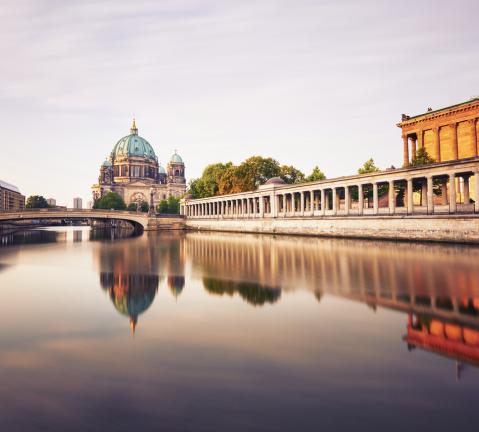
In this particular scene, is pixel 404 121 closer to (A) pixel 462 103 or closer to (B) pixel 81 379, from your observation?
(A) pixel 462 103

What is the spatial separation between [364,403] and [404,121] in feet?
211

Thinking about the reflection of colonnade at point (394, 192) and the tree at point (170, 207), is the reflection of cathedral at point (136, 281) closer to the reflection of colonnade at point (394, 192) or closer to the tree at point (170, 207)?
the reflection of colonnade at point (394, 192)

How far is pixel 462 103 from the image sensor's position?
177 ft

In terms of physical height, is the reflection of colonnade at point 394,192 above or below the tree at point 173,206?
below

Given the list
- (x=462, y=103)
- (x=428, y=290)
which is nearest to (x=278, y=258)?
(x=428, y=290)

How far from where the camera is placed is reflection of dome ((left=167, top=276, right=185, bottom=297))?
51.7 feet

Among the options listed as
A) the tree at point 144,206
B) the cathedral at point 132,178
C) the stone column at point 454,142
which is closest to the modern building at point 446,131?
the stone column at point 454,142

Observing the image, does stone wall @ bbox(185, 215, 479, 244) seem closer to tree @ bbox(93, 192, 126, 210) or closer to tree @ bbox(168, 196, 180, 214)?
tree @ bbox(168, 196, 180, 214)

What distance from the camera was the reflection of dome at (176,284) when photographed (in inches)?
621

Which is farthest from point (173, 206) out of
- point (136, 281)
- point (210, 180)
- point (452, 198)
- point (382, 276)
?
point (382, 276)

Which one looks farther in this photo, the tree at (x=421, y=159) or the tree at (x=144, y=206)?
the tree at (x=144, y=206)

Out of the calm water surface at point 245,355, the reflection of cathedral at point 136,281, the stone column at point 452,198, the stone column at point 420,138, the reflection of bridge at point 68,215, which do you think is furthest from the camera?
the reflection of bridge at point 68,215

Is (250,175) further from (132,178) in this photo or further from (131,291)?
(132,178)

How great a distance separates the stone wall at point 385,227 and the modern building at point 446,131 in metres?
19.7
